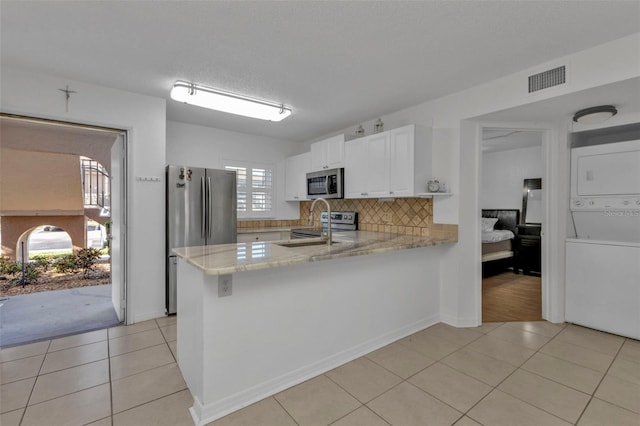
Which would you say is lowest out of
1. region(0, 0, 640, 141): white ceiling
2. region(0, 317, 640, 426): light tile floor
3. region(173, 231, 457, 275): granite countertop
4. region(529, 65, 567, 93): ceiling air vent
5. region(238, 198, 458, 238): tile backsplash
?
region(0, 317, 640, 426): light tile floor

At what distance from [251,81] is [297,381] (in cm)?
260

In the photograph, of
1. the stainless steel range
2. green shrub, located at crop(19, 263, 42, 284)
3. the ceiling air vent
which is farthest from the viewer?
green shrub, located at crop(19, 263, 42, 284)

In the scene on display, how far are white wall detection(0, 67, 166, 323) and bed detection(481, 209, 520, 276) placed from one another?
4.92 metres

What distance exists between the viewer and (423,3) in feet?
5.64

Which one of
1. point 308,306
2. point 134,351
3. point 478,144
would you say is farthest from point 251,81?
point 134,351

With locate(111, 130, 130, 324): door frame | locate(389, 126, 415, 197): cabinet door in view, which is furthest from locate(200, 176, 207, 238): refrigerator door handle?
locate(389, 126, 415, 197): cabinet door

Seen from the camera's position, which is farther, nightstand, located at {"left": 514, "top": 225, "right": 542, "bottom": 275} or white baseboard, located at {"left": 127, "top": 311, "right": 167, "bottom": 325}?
nightstand, located at {"left": 514, "top": 225, "right": 542, "bottom": 275}

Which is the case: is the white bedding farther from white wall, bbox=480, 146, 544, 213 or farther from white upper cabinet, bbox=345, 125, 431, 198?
white upper cabinet, bbox=345, 125, 431, 198

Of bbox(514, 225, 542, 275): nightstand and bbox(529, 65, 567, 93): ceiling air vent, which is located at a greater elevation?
bbox(529, 65, 567, 93): ceiling air vent

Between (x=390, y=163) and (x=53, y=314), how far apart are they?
4.34m

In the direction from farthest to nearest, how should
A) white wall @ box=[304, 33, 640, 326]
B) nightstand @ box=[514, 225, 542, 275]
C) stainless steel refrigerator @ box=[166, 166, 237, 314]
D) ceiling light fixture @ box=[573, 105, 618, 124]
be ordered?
nightstand @ box=[514, 225, 542, 275], stainless steel refrigerator @ box=[166, 166, 237, 314], white wall @ box=[304, 33, 640, 326], ceiling light fixture @ box=[573, 105, 618, 124]

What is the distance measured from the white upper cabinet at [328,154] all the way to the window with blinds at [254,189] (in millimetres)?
982

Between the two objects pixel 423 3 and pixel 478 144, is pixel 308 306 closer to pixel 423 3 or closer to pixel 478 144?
pixel 423 3

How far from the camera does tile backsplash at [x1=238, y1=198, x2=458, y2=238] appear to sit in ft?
11.0
